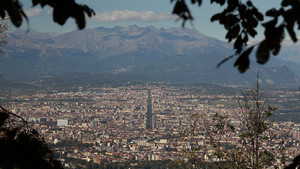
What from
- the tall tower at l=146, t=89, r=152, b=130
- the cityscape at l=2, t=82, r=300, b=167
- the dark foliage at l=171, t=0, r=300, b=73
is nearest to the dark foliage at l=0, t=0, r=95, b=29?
the dark foliage at l=171, t=0, r=300, b=73

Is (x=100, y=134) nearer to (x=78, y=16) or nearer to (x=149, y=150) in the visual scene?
(x=149, y=150)

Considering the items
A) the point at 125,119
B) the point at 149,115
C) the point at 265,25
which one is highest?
the point at 265,25

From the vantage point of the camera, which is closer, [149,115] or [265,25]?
[265,25]

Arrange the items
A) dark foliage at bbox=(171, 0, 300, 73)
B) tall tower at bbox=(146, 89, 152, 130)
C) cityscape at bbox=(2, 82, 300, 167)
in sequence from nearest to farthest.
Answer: dark foliage at bbox=(171, 0, 300, 73), cityscape at bbox=(2, 82, 300, 167), tall tower at bbox=(146, 89, 152, 130)

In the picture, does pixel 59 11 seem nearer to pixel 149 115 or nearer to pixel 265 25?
pixel 265 25

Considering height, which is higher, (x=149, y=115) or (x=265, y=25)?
(x=265, y=25)

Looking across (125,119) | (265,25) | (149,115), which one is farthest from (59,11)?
(149,115)

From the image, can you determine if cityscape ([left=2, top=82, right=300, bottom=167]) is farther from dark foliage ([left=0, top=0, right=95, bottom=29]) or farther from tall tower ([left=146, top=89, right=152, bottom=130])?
dark foliage ([left=0, top=0, right=95, bottom=29])

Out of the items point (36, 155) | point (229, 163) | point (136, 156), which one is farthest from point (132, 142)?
point (36, 155)

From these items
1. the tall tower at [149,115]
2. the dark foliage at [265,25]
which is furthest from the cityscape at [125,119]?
the dark foliage at [265,25]
